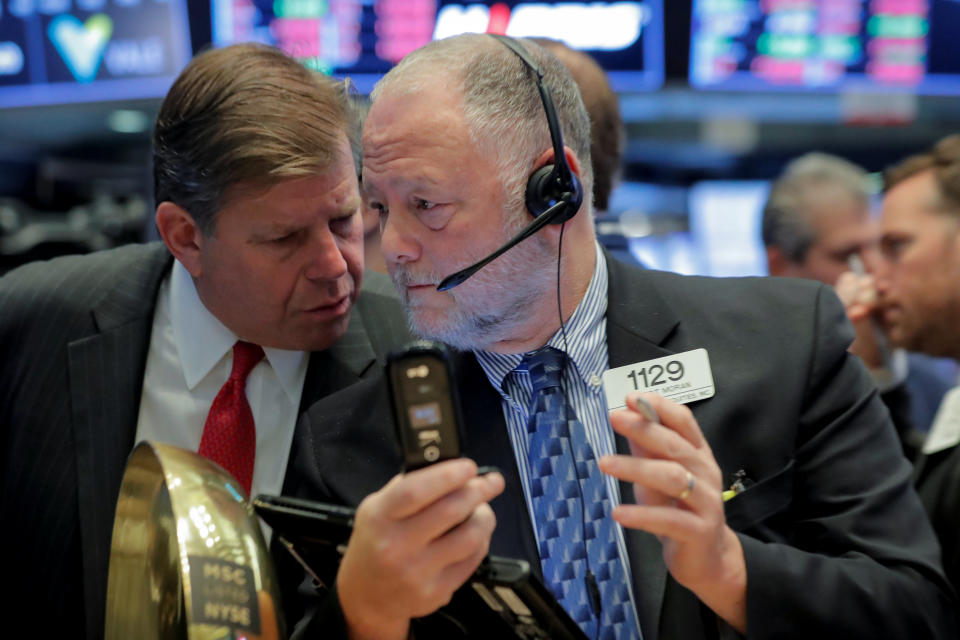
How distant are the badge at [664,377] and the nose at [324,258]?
55 centimetres

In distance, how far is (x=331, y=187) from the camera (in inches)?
71.2

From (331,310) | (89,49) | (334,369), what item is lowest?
(334,369)

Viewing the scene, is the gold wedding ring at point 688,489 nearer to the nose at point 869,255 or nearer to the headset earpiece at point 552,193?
the headset earpiece at point 552,193

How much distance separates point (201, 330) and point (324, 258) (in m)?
0.33

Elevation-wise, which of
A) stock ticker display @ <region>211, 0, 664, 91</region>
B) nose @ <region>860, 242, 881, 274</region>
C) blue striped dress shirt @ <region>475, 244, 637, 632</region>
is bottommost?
nose @ <region>860, 242, 881, 274</region>

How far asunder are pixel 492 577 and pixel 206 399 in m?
0.96

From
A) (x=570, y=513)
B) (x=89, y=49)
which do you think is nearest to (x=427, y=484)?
(x=570, y=513)

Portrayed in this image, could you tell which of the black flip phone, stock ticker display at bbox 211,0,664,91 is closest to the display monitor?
stock ticker display at bbox 211,0,664,91

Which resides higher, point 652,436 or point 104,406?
point 652,436

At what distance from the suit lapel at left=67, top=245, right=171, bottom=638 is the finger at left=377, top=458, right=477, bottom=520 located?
962 millimetres

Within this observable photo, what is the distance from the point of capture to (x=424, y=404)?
1.05 meters

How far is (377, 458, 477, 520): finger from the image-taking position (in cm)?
104

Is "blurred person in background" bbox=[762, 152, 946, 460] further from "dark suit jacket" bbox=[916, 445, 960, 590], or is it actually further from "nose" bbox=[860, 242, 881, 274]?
"dark suit jacket" bbox=[916, 445, 960, 590]

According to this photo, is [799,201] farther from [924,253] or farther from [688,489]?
[688,489]
